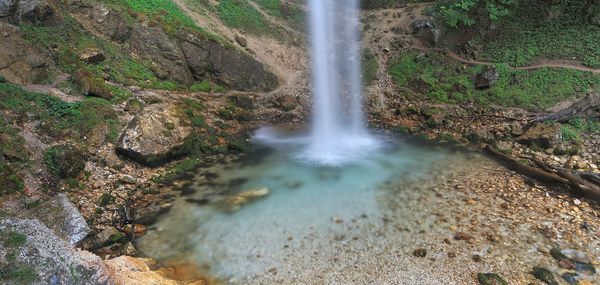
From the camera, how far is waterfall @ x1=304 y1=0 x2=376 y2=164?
54.4 ft

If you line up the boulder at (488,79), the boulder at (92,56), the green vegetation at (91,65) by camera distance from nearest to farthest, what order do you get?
the green vegetation at (91,65), the boulder at (92,56), the boulder at (488,79)

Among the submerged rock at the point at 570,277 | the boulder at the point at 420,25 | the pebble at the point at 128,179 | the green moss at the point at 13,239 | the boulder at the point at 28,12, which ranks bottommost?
the submerged rock at the point at 570,277

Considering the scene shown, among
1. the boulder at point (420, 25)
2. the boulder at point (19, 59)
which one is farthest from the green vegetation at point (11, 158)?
the boulder at point (420, 25)

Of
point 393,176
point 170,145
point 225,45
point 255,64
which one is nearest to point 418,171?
point 393,176

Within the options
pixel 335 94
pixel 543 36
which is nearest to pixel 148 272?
pixel 335 94

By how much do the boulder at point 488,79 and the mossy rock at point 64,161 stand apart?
19.2 meters

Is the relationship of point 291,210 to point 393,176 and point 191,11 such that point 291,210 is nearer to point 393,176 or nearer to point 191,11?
point 393,176

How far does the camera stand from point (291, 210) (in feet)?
34.1

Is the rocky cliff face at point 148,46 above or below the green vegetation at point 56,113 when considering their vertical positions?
above

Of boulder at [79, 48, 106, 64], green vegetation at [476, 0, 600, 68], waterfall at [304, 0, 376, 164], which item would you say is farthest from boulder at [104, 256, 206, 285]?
green vegetation at [476, 0, 600, 68]

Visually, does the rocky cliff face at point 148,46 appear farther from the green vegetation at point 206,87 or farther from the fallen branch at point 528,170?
the fallen branch at point 528,170

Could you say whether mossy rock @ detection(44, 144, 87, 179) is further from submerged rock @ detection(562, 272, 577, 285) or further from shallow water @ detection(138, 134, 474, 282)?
submerged rock @ detection(562, 272, 577, 285)

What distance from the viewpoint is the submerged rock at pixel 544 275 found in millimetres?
7021

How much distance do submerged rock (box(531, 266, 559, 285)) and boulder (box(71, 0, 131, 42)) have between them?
19913 millimetres
